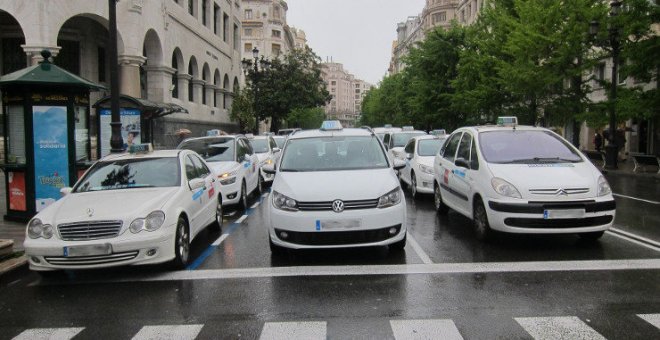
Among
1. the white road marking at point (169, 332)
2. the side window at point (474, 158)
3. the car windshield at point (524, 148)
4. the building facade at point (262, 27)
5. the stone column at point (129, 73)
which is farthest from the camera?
the building facade at point (262, 27)

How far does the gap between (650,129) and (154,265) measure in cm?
3134

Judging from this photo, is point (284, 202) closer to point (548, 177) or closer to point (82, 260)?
point (82, 260)

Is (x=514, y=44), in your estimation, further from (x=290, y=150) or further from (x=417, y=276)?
(x=417, y=276)

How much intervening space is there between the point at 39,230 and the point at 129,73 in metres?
19.8

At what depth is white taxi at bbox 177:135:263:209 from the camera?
11.4 m

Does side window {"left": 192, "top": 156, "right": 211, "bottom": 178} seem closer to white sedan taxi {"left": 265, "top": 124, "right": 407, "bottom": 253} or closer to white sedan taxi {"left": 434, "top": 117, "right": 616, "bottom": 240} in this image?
white sedan taxi {"left": 265, "top": 124, "right": 407, "bottom": 253}

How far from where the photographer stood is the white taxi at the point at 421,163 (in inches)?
496

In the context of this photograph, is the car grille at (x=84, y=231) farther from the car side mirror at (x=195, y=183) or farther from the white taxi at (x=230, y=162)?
the white taxi at (x=230, y=162)

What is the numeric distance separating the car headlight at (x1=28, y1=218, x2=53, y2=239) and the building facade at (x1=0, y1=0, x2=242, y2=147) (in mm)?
16600

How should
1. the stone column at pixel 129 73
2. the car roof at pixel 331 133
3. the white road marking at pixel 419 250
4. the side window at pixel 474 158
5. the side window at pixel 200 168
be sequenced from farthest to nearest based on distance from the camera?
the stone column at pixel 129 73, the side window at pixel 200 168, the car roof at pixel 331 133, the side window at pixel 474 158, the white road marking at pixel 419 250

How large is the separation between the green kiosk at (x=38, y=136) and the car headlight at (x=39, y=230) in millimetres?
4048

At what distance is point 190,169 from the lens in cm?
832

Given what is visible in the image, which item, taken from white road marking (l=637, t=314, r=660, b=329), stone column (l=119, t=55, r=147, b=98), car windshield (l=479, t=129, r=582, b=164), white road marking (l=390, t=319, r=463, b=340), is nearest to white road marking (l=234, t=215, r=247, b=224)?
car windshield (l=479, t=129, r=582, b=164)

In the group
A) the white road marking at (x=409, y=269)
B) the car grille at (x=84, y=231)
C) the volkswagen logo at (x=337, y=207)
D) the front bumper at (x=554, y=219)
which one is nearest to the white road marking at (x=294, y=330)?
the white road marking at (x=409, y=269)
